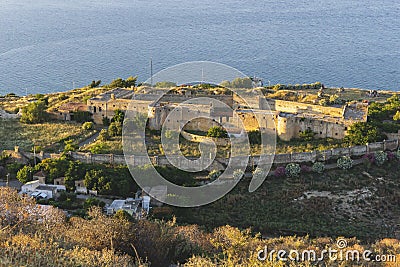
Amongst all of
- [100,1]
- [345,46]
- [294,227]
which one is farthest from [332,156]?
[100,1]

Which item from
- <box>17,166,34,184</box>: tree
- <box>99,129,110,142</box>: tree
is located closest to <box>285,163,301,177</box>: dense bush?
<box>99,129,110,142</box>: tree

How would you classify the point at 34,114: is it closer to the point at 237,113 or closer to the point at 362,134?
the point at 237,113

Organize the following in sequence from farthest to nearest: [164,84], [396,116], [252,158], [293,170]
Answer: [164,84] → [396,116] → [252,158] → [293,170]

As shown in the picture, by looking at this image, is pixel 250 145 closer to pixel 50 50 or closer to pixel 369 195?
pixel 369 195

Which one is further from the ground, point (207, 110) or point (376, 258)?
point (207, 110)

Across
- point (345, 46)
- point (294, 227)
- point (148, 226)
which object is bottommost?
point (294, 227)

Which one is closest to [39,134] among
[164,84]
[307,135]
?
[164,84]

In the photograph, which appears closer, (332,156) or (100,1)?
(332,156)
